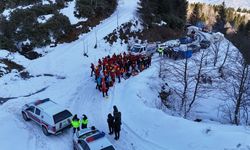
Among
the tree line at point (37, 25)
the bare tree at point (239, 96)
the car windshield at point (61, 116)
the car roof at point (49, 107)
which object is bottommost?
the bare tree at point (239, 96)

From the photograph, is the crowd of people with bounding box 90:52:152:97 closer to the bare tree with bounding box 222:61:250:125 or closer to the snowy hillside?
the snowy hillside

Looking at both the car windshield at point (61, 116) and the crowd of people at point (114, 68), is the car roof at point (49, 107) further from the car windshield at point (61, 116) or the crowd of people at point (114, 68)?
the crowd of people at point (114, 68)

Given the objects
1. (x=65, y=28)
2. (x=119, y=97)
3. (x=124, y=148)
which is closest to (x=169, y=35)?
(x=65, y=28)

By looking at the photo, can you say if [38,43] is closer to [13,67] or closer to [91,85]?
[13,67]

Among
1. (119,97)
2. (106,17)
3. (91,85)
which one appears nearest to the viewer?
(119,97)

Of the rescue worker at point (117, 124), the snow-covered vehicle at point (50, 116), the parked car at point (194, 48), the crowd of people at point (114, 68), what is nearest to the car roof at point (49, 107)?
the snow-covered vehicle at point (50, 116)

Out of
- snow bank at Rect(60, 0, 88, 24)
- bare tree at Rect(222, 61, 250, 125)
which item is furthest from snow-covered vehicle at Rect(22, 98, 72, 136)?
snow bank at Rect(60, 0, 88, 24)
